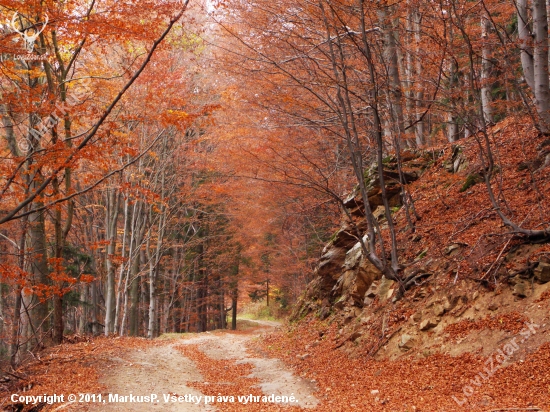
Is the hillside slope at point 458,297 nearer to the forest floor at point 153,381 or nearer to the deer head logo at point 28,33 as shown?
the forest floor at point 153,381

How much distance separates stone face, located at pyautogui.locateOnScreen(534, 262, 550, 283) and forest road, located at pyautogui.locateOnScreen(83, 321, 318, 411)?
3.34m

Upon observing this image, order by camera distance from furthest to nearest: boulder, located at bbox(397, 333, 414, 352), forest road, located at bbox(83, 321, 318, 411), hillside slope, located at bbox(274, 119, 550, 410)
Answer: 1. boulder, located at bbox(397, 333, 414, 352)
2. forest road, located at bbox(83, 321, 318, 411)
3. hillside slope, located at bbox(274, 119, 550, 410)

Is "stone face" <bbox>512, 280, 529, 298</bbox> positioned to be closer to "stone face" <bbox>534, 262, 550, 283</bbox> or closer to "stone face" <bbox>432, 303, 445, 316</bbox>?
"stone face" <bbox>534, 262, 550, 283</bbox>

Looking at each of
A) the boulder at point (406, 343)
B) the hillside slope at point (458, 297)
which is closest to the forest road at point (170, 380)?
the hillside slope at point (458, 297)

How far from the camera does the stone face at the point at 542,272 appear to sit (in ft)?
17.1

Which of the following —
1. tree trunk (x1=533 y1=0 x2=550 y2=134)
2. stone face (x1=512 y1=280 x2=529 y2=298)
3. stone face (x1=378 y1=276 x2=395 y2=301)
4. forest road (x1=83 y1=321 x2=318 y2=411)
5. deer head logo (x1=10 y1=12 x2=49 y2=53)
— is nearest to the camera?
stone face (x1=512 y1=280 x2=529 y2=298)

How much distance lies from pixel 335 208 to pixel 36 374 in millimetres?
10533

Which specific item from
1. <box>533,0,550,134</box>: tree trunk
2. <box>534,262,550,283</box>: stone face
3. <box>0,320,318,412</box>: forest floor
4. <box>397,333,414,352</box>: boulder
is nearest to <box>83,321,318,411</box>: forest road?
<box>0,320,318,412</box>: forest floor

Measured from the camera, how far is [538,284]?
5.29 m

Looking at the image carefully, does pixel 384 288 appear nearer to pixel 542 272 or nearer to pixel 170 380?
pixel 542 272

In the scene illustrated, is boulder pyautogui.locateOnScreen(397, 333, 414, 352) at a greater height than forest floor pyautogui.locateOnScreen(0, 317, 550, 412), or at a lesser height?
greater

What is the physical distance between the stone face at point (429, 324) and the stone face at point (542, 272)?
1478 millimetres

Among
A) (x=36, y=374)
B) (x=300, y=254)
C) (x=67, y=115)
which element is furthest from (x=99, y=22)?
(x=300, y=254)

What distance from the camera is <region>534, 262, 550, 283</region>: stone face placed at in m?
5.23
